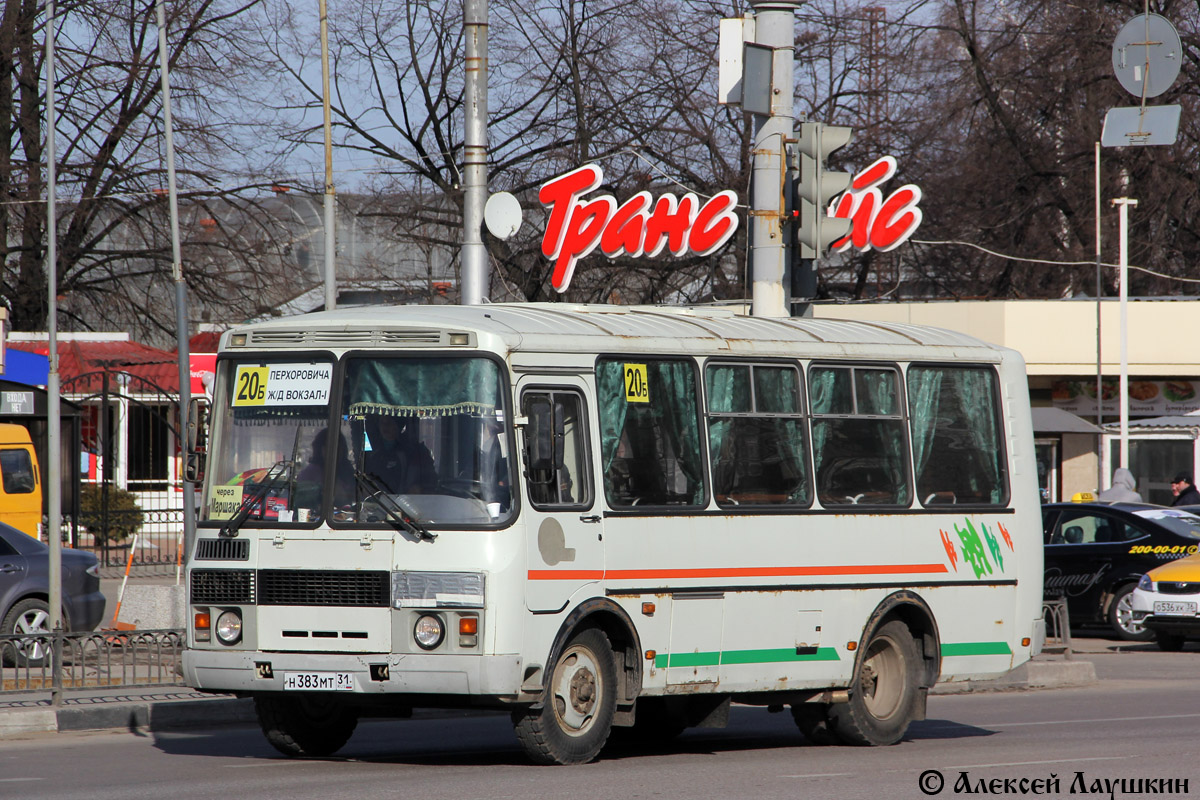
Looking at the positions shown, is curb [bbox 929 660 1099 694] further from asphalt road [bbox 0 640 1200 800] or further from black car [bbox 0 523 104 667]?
black car [bbox 0 523 104 667]

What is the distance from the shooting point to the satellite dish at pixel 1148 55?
67.0ft

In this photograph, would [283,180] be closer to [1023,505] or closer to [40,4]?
[40,4]

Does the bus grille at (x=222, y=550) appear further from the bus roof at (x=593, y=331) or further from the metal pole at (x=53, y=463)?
the metal pole at (x=53, y=463)

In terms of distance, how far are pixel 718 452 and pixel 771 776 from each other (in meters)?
2.18

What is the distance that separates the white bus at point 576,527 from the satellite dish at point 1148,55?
9.72 meters

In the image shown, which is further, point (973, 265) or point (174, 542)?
point (973, 265)

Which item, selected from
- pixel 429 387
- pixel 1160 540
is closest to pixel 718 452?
pixel 429 387

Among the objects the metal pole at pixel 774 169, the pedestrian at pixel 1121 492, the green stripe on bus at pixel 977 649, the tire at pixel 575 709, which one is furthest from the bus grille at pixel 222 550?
the pedestrian at pixel 1121 492

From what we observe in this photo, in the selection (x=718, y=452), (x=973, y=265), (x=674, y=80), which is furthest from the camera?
(x=973, y=265)

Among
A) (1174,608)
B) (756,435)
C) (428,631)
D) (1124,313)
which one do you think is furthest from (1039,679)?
(1124,313)

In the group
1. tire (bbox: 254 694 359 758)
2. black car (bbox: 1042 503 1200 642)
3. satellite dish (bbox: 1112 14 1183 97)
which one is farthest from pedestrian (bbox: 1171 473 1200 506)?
tire (bbox: 254 694 359 758)

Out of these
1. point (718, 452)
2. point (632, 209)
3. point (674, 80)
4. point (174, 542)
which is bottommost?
point (174, 542)

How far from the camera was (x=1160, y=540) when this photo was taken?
21.2m

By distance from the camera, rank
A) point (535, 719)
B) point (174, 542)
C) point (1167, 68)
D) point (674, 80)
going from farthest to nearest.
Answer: point (674, 80)
point (174, 542)
point (1167, 68)
point (535, 719)
